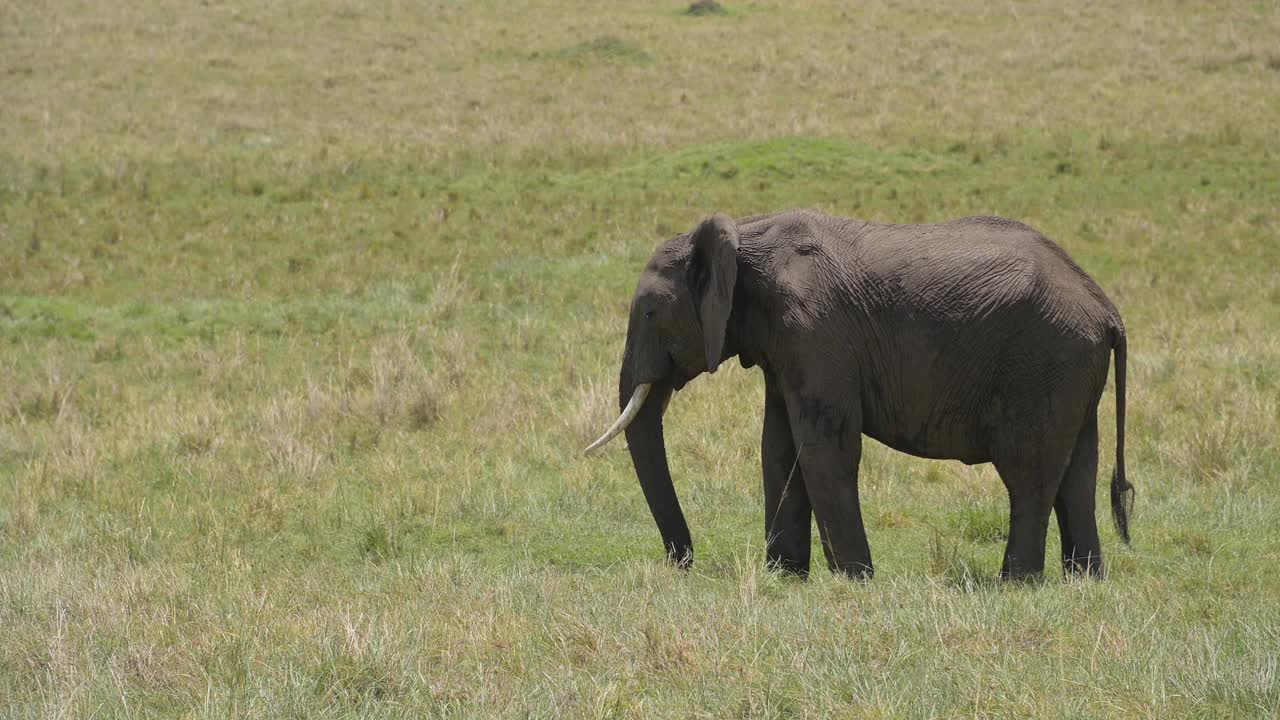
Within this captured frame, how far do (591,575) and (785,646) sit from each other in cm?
263

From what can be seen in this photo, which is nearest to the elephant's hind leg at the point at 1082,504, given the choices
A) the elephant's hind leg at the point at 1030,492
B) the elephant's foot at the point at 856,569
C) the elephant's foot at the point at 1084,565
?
the elephant's foot at the point at 1084,565

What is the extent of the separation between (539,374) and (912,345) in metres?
7.24

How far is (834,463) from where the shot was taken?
6.95 m

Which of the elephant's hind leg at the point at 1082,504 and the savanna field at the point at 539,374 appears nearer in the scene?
the savanna field at the point at 539,374

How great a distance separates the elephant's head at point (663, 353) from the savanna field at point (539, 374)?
440 millimetres

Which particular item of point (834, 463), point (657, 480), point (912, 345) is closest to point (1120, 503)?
point (912, 345)

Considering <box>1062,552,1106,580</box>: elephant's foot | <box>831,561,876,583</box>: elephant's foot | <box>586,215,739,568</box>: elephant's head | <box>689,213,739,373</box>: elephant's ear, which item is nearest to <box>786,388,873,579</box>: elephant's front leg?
<box>831,561,876,583</box>: elephant's foot

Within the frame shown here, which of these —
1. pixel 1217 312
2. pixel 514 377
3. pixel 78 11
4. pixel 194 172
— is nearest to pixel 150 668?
pixel 514 377

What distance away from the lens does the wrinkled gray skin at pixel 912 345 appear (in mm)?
6789

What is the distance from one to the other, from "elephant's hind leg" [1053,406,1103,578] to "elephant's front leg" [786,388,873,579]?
3.68 ft

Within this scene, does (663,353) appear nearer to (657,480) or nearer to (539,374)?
(657,480)

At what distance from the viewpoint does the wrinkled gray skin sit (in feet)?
22.3

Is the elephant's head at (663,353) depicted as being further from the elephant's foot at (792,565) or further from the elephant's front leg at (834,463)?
the elephant's front leg at (834,463)

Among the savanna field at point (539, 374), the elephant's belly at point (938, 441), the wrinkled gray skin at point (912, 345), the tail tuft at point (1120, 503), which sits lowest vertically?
the savanna field at point (539, 374)
